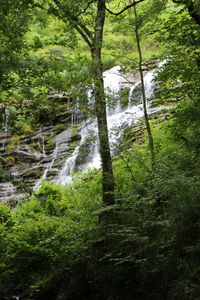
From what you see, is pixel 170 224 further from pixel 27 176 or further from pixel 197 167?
pixel 27 176

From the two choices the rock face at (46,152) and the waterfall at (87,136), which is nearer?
the waterfall at (87,136)

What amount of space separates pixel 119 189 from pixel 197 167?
2.24 meters

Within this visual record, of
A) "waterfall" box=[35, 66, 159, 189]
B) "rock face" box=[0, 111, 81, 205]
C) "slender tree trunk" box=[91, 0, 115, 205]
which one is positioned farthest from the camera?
"rock face" box=[0, 111, 81, 205]

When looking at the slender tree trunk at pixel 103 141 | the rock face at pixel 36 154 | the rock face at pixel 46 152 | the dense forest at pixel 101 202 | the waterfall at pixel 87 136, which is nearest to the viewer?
the dense forest at pixel 101 202

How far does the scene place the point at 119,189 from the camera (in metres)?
6.77

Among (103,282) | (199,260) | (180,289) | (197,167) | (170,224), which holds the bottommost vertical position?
(103,282)

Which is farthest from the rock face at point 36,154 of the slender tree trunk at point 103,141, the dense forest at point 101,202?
the slender tree trunk at point 103,141

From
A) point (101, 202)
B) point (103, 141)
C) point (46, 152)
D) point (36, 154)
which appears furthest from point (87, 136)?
point (101, 202)

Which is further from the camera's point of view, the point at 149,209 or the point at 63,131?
the point at 63,131

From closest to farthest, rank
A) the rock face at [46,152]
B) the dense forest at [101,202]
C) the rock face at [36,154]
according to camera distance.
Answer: the dense forest at [101,202] < the rock face at [46,152] < the rock face at [36,154]

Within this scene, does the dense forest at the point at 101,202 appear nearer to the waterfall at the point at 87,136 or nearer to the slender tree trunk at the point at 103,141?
the slender tree trunk at the point at 103,141

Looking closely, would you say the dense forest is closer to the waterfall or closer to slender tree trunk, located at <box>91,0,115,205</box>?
slender tree trunk, located at <box>91,0,115,205</box>

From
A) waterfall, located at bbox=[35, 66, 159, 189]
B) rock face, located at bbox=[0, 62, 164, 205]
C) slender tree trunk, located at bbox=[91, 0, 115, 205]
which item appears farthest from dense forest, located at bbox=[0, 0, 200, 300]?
rock face, located at bbox=[0, 62, 164, 205]

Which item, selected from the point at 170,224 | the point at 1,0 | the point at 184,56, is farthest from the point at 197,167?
the point at 1,0
